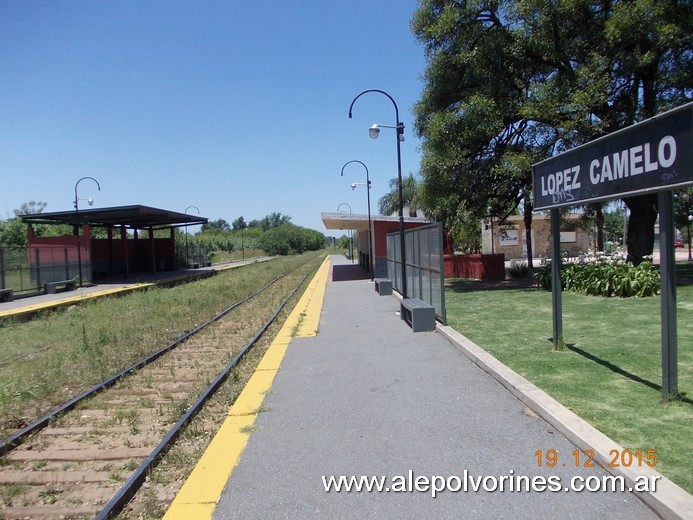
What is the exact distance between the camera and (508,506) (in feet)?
11.4

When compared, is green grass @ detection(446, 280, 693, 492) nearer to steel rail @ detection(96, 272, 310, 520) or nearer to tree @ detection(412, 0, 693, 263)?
steel rail @ detection(96, 272, 310, 520)

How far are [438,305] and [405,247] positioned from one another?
15.0ft

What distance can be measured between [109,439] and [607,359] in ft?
19.5

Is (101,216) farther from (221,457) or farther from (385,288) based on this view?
(221,457)

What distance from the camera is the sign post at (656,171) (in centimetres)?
432

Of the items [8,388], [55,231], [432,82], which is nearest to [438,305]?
[8,388]

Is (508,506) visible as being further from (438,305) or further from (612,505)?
(438,305)

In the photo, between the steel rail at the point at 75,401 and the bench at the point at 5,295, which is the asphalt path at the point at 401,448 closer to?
the steel rail at the point at 75,401

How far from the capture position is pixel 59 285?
80.4 feet

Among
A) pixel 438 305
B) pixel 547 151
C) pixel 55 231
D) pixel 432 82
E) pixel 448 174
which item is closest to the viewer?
pixel 438 305

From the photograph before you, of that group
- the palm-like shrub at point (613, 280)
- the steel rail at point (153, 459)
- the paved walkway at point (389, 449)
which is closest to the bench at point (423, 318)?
the paved walkway at point (389, 449)

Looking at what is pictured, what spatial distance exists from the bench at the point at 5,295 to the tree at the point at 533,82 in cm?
1634

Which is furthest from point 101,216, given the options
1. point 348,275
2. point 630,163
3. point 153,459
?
point 630,163

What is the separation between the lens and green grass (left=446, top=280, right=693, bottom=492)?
4.26 metres
